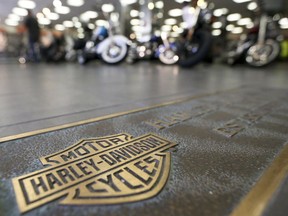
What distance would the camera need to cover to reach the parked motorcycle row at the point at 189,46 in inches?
146

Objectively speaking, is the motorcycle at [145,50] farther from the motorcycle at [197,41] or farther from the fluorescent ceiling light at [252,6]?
the fluorescent ceiling light at [252,6]

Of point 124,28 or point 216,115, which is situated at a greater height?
point 124,28

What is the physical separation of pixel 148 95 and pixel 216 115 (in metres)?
0.66

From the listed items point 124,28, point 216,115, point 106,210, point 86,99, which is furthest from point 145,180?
point 124,28

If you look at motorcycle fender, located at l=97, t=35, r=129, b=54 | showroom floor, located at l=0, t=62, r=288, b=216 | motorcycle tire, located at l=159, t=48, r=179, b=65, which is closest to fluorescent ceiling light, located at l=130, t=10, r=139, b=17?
motorcycle tire, located at l=159, t=48, r=179, b=65

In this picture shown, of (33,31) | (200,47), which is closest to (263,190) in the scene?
(200,47)

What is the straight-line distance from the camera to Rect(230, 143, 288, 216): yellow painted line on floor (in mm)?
442

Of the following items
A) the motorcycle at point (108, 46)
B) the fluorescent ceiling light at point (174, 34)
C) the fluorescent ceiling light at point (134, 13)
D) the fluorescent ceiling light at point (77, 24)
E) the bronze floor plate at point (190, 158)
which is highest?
the fluorescent ceiling light at point (134, 13)

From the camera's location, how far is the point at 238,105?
1378 millimetres

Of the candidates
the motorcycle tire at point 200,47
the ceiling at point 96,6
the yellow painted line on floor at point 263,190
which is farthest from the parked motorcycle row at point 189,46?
the yellow painted line on floor at point 263,190

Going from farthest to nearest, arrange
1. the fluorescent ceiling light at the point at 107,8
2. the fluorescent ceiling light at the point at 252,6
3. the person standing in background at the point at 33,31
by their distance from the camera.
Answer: the person standing in background at the point at 33,31, the fluorescent ceiling light at the point at 107,8, the fluorescent ceiling light at the point at 252,6

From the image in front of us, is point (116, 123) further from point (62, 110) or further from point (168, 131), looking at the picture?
point (62, 110)

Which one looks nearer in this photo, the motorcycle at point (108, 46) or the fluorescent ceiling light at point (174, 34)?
the motorcycle at point (108, 46)

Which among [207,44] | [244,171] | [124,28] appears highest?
[124,28]
